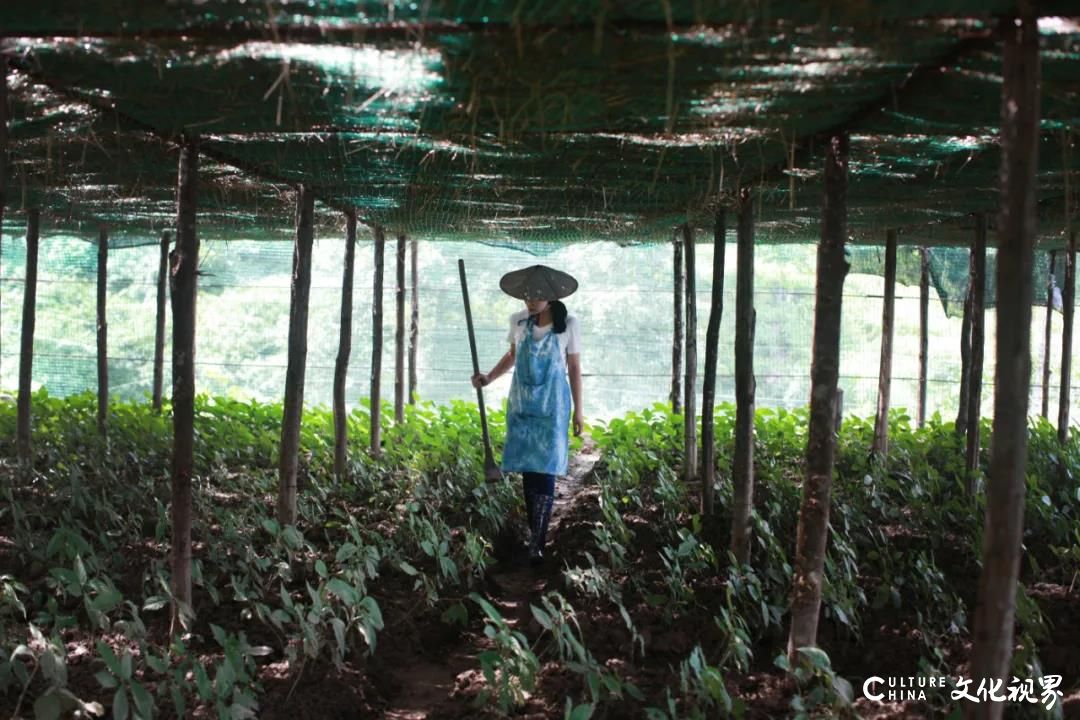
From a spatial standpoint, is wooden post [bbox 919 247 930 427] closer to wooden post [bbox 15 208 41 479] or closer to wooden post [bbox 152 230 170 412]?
wooden post [bbox 152 230 170 412]

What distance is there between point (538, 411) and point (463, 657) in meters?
1.71

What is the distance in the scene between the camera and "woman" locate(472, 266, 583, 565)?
609 cm

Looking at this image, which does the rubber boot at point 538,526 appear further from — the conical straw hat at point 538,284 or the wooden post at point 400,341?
the wooden post at point 400,341

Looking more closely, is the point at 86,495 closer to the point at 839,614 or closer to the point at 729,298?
the point at 839,614

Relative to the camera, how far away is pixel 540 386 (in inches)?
242

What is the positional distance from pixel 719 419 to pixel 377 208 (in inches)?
169

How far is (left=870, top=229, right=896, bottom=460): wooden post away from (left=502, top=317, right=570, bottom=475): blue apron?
11.0 feet

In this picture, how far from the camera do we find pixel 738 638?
4.21m

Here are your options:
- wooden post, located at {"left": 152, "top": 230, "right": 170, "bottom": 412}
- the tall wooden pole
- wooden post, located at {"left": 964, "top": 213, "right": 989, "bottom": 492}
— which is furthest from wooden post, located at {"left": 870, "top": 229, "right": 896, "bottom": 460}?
wooden post, located at {"left": 152, "top": 230, "right": 170, "bottom": 412}

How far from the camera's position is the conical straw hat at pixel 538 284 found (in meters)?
6.06

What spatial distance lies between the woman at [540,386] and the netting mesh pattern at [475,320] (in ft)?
23.6

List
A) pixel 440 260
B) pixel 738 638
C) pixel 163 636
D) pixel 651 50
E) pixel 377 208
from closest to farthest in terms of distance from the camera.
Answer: pixel 651 50 < pixel 738 638 < pixel 163 636 < pixel 377 208 < pixel 440 260

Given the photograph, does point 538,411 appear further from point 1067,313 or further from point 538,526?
point 1067,313

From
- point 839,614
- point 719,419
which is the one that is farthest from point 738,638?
point 719,419
